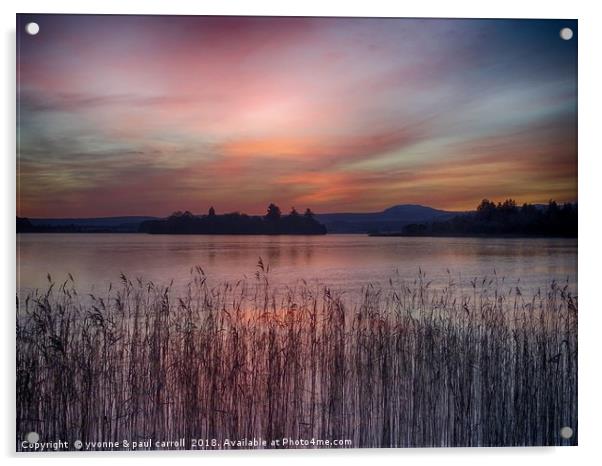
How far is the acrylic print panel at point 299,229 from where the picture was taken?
11.7 feet

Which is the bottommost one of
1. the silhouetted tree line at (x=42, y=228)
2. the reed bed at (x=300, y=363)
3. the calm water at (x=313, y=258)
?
the reed bed at (x=300, y=363)

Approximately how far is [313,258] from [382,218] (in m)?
0.46

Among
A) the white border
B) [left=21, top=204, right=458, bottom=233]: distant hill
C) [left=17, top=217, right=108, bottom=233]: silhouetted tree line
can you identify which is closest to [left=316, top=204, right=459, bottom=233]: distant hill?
[left=21, top=204, right=458, bottom=233]: distant hill

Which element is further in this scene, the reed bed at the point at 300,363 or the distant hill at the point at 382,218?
the distant hill at the point at 382,218

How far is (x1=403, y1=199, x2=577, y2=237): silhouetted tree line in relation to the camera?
12.1 feet

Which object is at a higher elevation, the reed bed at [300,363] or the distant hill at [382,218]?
the distant hill at [382,218]

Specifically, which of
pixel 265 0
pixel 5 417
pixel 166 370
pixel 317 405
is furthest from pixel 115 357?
pixel 265 0

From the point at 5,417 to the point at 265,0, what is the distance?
2.73 metres

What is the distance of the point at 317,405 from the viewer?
3625mm

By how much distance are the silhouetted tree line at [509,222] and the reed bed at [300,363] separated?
Result: 30 centimetres

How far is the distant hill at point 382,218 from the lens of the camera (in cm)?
369
